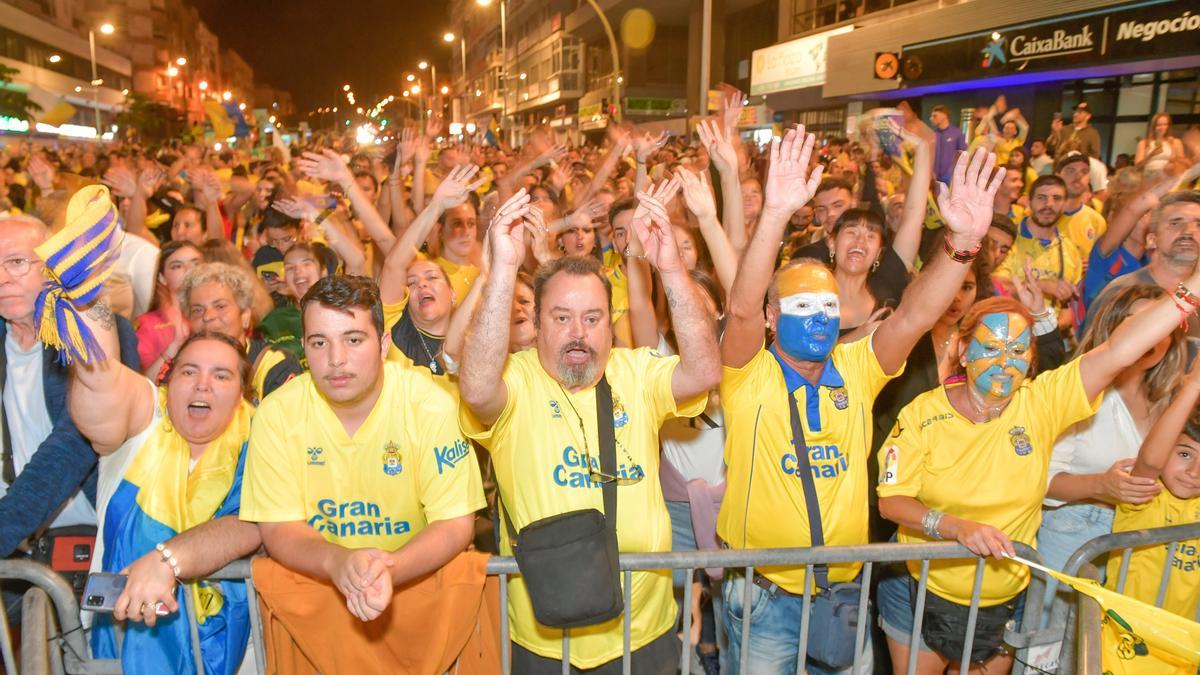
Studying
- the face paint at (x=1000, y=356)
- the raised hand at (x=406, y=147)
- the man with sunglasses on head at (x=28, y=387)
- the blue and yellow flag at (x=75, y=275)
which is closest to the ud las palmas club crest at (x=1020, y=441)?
the face paint at (x=1000, y=356)

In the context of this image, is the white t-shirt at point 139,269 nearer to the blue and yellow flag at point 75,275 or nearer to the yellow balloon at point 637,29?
the blue and yellow flag at point 75,275

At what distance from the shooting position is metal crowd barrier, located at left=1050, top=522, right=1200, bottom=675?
2.59 metres

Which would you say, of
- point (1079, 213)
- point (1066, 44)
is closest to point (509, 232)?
point (1079, 213)

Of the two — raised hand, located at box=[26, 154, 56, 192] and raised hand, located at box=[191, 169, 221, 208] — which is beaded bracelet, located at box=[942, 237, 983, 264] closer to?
raised hand, located at box=[191, 169, 221, 208]

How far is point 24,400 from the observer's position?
11.0 ft

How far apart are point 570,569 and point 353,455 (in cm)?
93

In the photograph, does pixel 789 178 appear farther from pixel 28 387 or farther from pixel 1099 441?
pixel 28 387

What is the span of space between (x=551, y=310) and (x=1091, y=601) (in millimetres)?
2099

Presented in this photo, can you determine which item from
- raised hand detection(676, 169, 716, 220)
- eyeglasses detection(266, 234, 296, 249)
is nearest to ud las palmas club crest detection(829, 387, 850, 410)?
raised hand detection(676, 169, 716, 220)

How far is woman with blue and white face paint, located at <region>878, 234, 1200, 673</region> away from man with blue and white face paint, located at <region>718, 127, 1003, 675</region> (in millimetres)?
223

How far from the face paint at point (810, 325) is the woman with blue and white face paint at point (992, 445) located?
0.53m

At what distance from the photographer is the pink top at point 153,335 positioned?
4.86m

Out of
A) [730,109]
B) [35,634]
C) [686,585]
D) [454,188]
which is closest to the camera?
[35,634]

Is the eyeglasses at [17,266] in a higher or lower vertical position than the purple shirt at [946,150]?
lower
